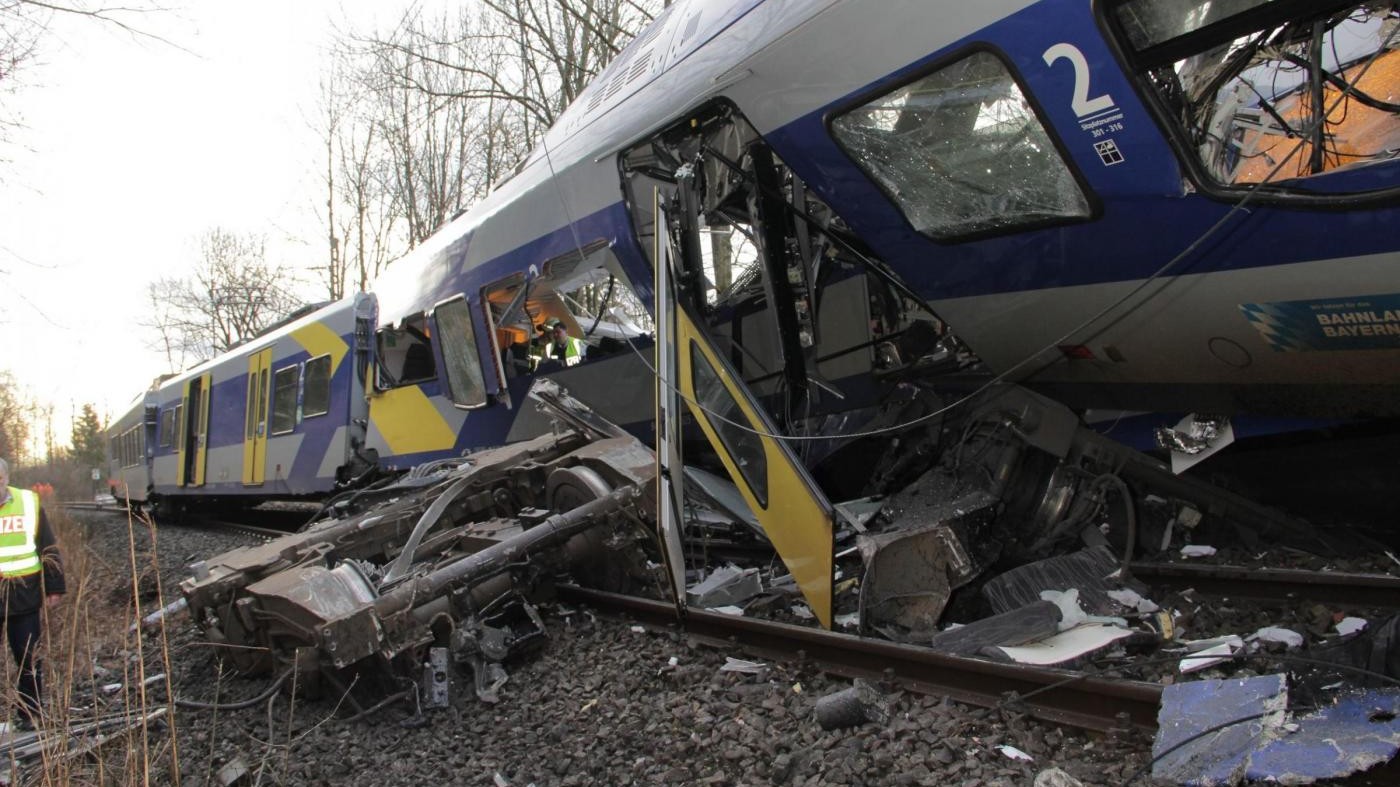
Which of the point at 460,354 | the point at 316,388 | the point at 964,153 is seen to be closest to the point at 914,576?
the point at 964,153

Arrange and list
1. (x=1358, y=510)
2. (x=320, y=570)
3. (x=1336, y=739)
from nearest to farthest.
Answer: (x=1336, y=739) < (x=1358, y=510) < (x=320, y=570)

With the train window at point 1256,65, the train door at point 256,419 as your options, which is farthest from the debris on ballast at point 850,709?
the train door at point 256,419

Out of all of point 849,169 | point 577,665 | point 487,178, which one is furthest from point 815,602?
point 487,178

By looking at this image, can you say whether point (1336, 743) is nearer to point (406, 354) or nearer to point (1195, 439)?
point (1195, 439)

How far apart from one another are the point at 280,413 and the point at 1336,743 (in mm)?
12440

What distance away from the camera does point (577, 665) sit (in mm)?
4207

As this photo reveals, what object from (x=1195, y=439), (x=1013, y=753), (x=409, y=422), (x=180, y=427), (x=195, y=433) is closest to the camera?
(x=1013, y=753)

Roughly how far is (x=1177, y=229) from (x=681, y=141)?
9.98ft

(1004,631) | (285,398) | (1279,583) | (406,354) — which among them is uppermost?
(406,354)

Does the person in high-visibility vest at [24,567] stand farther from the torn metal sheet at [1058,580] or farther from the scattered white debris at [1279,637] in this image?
the scattered white debris at [1279,637]

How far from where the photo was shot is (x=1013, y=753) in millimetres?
2658

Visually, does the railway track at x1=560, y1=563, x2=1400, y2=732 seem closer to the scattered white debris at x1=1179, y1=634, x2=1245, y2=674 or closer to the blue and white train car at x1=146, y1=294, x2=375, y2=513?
the scattered white debris at x1=1179, y1=634, x2=1245, y2=674

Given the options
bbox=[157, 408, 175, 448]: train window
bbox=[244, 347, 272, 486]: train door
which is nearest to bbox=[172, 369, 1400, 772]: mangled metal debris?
bbox=[244, 347, 272, 486]: train door

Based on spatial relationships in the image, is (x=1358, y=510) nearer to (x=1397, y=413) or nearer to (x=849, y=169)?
(x=1397, y=413)
